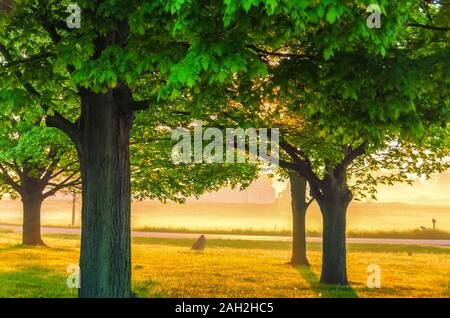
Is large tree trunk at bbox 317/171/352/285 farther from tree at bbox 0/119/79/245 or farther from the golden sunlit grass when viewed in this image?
tree at bbox 0/119/79/245

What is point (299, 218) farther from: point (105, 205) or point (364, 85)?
point (364, 85)

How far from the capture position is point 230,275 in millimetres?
19344

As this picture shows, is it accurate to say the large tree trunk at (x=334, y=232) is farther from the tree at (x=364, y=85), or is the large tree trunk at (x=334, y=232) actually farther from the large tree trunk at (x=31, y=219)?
the large tree trunk at (x=31, y=219)

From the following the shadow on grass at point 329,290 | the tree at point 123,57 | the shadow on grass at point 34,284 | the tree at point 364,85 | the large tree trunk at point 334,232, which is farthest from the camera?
the large tree trunk at point 334,232

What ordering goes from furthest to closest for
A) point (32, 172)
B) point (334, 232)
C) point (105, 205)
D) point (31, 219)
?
point (31, 219) → point (32, 172) → point (334, 232) → point (105, 205)

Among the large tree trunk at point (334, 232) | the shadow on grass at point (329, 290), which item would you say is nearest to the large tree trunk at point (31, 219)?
the shadow on grass at point (329, 290)

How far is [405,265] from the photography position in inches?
948

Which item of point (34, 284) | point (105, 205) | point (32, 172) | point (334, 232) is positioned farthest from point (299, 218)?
point (105, 205)

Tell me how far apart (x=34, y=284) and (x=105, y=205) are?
7071mm

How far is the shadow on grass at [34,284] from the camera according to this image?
1441cm

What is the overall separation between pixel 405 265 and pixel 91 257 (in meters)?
17.6

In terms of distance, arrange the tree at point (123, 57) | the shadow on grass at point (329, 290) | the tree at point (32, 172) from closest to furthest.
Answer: the tree at point (123, 57) < the shadow on grass at point (329, 290) < the tree at point (32, 172)

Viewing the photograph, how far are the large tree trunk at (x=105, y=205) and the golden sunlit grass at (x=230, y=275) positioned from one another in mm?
4080
